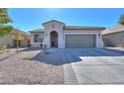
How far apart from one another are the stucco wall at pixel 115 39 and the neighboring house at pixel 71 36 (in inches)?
192

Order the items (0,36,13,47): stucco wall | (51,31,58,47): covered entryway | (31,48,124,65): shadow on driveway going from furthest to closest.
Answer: (0,36,13,47): stucco wall < (51,31,58,47): covered entryway < (31,48,124,65): shadow on driveway

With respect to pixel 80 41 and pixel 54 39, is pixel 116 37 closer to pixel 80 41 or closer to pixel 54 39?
pixel 80 41

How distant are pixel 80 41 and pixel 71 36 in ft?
5.61

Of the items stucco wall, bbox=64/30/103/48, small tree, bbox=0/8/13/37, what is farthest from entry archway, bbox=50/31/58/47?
small tree, bbox=0/8/13/37

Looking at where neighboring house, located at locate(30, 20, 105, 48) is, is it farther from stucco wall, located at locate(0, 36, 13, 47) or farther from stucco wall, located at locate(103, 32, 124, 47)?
stucco wall, located at locate(0, 36, 13, 47)

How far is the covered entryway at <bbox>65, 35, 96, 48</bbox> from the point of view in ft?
83.5

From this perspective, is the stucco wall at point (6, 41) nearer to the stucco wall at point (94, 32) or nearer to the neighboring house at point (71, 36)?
the neighboring house at point (71, 36)

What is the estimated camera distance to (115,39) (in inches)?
1184

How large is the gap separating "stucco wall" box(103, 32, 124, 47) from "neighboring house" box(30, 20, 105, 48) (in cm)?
489
